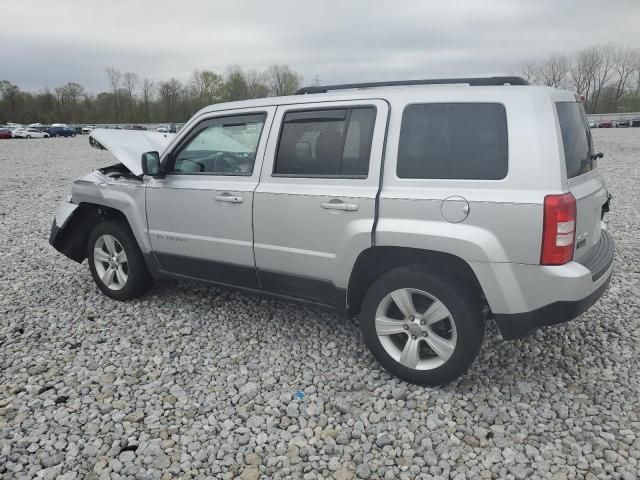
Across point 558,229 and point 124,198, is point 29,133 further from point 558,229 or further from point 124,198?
point 558,229

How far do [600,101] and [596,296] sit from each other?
272ft

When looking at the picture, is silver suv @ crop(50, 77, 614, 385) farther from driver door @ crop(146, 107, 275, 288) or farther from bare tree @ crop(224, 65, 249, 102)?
bare tree @ crop(224, 65, 249, 102)

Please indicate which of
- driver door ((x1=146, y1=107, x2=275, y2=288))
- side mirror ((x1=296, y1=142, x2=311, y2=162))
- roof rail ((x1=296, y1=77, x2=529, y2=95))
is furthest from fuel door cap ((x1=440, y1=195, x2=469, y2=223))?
driver door ((x1=146, y1=107, x2=275, y2=288))

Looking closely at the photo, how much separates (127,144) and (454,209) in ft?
10.3

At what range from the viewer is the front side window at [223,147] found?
12.2ft

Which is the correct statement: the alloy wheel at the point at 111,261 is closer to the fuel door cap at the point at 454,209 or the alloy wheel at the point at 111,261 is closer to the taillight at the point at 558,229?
the fuel door cap at the point at 454,209

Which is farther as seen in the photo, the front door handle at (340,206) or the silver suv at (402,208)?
the front door handle at (340,206)

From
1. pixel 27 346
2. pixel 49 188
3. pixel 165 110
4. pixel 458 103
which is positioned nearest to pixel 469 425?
pixel 458 103

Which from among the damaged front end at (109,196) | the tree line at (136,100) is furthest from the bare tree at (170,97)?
the damaged front end at (109,196)

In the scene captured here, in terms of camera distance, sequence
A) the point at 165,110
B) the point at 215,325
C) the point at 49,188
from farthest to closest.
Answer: the point at 165,110 < the point at 49,188 < the point at 215,325

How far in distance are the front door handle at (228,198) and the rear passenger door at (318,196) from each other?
158 millimetres

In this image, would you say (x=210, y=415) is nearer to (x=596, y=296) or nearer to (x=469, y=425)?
(x=469, y=425)

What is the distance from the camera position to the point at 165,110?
2776 inches

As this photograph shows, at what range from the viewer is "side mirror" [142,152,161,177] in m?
3.85
